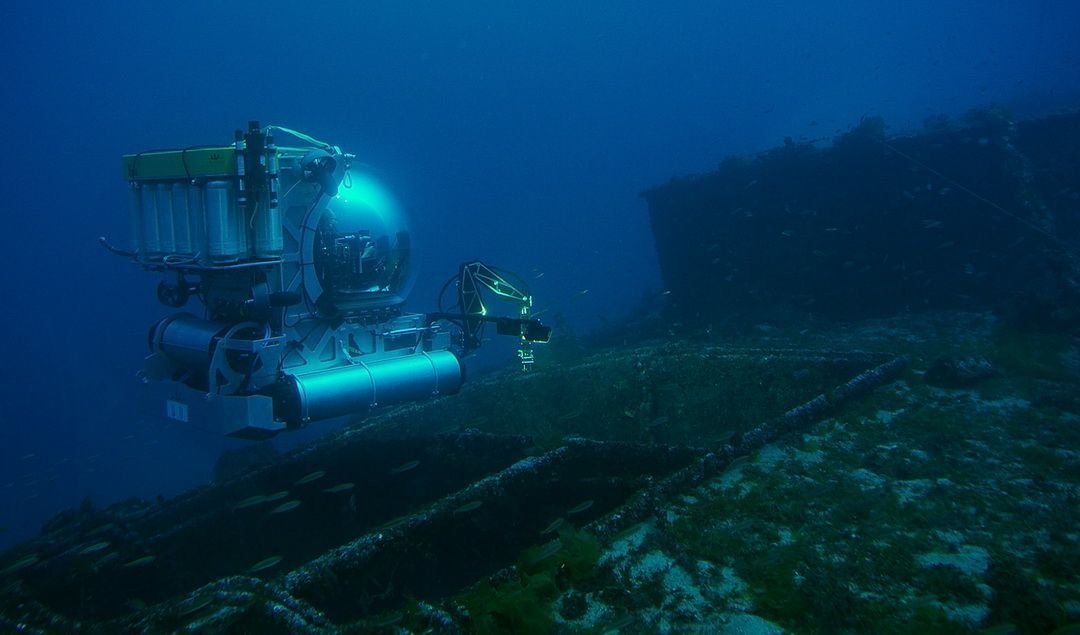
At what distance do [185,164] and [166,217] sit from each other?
0.68 meters

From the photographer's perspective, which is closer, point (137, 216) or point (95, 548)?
point (95, 548)

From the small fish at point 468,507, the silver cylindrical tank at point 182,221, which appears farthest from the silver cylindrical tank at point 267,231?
the small fish at point 468,507

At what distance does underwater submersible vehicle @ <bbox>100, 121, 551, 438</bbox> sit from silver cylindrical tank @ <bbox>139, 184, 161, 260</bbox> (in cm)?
2

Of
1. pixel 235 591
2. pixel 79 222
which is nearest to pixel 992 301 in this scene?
pixel 235 591

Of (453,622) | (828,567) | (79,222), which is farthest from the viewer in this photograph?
(79,222)

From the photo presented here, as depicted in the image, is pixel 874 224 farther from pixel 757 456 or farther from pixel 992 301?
pixel 757 456

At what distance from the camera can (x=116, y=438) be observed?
3884 cm

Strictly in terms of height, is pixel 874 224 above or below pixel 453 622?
above

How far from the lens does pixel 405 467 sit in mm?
5648

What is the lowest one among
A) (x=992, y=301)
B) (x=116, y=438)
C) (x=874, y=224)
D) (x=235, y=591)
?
(x=116, y=438)

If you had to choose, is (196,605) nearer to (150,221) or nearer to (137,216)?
(150,221)

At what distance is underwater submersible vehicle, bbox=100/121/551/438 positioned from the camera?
6.05 m

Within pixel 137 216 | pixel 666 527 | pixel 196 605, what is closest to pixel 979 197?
pixel 666 527

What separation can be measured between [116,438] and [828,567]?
46.7 m
